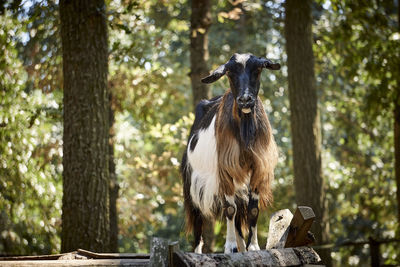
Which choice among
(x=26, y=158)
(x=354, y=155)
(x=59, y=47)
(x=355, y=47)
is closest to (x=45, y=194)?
(x=26, y=158)

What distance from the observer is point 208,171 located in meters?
6.77

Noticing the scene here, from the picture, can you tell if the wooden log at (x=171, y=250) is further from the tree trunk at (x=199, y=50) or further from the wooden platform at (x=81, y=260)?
the tree trunk at (x=199, y=50)

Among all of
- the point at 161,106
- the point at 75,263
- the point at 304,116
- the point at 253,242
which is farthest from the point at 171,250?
the point at 161,106

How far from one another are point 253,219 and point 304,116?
3.77 metres

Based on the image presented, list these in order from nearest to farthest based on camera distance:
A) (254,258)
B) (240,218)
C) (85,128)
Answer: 1. (254,258)
2. (240,218)
3. (85,128)

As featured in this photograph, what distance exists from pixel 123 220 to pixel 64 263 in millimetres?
9343

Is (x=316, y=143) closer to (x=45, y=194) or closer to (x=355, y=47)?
(x=355, y=47)

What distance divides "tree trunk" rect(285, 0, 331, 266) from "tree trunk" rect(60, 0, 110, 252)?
3561 millimetres

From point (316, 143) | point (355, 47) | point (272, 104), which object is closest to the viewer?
point (316, 143)

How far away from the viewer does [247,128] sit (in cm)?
621

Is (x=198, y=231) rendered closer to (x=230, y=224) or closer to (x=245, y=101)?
(x=230, y=224)

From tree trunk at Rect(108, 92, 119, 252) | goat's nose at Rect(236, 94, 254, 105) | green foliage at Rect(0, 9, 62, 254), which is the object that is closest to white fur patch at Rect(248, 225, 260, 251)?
goat's nose at Rect(236, 94, 254, 105)

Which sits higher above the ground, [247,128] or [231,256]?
[247,128]

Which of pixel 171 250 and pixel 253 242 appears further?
pixel 253 242
